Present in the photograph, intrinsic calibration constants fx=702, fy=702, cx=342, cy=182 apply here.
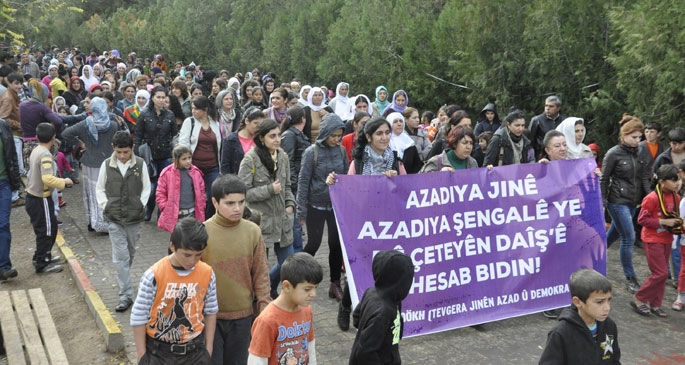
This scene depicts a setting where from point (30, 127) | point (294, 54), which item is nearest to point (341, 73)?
point (294, 54)

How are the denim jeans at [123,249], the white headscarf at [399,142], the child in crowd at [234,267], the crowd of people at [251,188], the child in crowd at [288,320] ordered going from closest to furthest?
1. the child in crowd at [288,320]
2. the crowd of people at [251,188]
3. the child in crowd at [234,267]
4. the denim jeans at [123,249]
5. the white headscarf at [399,142]

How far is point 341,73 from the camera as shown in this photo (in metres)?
19.6

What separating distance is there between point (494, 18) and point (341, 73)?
24.6 ft

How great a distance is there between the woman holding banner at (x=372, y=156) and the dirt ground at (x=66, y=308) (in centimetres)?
206

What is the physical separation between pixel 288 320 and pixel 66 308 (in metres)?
4.50

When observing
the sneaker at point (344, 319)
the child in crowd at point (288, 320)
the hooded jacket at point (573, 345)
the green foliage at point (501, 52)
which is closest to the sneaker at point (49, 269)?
the sneaker at point (344, 319)

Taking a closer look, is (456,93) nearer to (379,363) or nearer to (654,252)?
(654,252)

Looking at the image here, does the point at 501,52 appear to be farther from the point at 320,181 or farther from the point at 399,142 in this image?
the point at 320,181

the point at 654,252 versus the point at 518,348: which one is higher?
the point at 654,252

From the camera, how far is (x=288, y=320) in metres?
3.99

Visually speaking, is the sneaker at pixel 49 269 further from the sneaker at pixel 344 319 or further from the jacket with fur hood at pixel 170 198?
the sneaker at pixel 344 319

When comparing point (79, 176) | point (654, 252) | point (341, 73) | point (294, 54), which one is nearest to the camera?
point (654, 252)

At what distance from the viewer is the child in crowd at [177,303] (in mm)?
4281

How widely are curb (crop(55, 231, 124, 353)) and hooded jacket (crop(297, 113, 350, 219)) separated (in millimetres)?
2078
